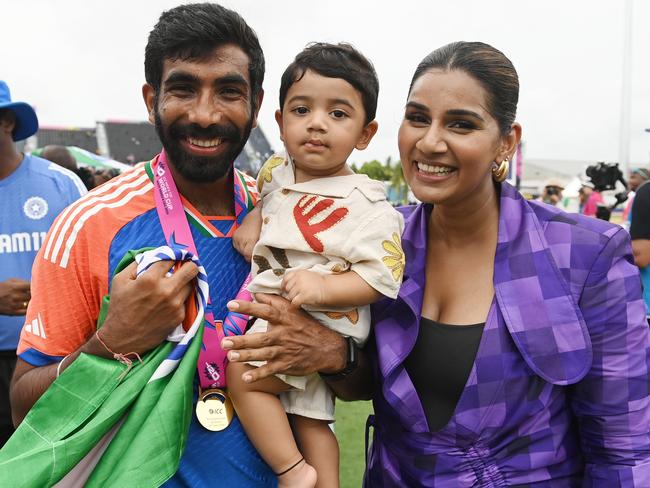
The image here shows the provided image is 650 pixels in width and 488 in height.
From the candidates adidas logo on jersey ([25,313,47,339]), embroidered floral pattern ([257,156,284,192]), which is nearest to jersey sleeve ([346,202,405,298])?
embroidered floral pattern ([257,156,284,192])

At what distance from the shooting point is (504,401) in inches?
72.7

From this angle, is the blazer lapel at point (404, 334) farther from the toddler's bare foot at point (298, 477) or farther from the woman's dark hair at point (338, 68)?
the woman's dark hair at point (338, 68)

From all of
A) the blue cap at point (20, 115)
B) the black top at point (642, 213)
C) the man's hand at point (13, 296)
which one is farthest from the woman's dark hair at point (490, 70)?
the blue cap at point (20, 115)

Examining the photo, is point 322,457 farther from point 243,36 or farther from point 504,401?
point 243,36

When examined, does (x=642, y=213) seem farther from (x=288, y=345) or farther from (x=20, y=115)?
(x=20, y=115)

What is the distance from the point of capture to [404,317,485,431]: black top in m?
1.91

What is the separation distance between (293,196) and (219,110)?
38cm

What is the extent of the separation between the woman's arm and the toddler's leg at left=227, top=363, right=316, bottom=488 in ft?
0.36

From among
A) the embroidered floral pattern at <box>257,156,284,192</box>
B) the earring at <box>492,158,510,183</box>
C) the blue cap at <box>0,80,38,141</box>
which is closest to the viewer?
Result: the earring at <box>492,158,510,183</box>

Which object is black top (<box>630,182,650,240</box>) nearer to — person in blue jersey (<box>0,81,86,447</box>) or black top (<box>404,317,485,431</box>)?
black top (<box>404,317,485,431</box>)

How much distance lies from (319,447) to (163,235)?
0.87 metres

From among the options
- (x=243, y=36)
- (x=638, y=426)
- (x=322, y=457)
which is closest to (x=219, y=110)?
(x=243, y=36)

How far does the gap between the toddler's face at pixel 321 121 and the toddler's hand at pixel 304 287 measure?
1.40ft

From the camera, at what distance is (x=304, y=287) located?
1.82 meters
